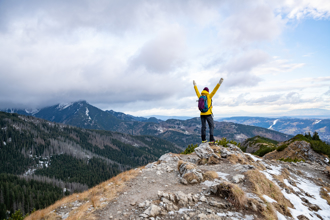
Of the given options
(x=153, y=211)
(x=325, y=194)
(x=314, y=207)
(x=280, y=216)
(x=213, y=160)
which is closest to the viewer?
(x=153, y=211)

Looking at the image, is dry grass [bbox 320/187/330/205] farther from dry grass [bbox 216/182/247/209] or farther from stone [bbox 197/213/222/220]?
stone [bbox 197/213/222/220]

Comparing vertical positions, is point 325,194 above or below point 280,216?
below

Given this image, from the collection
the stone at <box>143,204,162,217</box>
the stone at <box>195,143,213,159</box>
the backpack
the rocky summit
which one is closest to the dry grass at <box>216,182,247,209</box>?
the rocky summit

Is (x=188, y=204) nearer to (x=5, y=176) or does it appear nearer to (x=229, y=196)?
(x=229, y=196)

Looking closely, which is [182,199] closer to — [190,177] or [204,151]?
[190,177]

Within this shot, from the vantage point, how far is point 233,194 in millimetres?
8031

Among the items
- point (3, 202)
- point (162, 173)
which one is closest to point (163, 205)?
point (162, 173)

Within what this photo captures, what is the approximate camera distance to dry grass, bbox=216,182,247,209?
25.4 feet

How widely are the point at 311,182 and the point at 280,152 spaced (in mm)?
22403

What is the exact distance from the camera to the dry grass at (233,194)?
7.74m

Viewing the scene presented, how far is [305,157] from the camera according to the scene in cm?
3025

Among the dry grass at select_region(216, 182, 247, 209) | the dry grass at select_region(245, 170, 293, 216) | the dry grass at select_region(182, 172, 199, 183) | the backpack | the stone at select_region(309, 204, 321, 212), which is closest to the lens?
the dry grass at select_region(216, 182, 247, 209)

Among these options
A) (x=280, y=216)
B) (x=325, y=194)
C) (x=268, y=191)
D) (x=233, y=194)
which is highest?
(x=233, y=194)

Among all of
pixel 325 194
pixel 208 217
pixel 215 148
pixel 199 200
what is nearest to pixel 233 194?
pixel 199 200
